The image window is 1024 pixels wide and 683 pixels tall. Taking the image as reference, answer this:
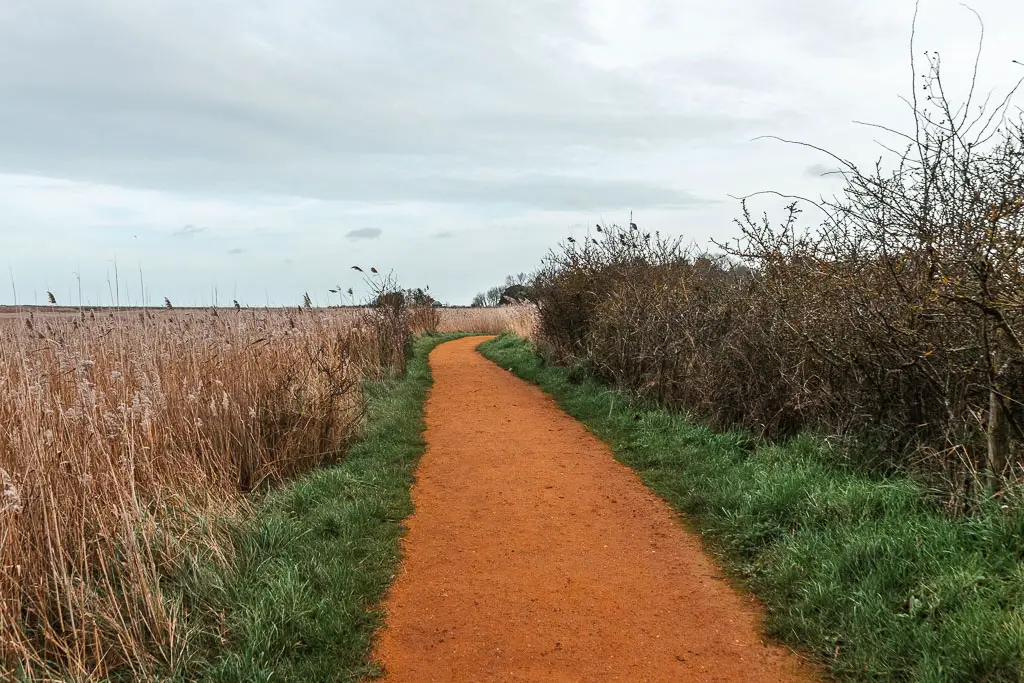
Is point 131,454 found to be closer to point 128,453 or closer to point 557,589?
point 128,453

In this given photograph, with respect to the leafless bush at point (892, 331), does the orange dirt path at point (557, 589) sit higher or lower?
lower

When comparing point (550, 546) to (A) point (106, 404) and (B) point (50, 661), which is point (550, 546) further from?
(A) point (106, 404)

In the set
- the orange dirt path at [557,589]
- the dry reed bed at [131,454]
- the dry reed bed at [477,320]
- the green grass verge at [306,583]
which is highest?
the dry reed bed at [477,320]

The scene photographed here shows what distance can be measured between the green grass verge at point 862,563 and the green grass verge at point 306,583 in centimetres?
249

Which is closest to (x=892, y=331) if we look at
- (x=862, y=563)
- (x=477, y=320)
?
(x=862, y=563)

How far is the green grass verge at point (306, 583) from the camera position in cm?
358

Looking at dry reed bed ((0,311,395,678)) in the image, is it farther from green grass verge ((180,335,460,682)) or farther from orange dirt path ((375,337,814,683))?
orange dirt path ((375,337,814,683))

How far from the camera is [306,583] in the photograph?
Result: 4.24 meters

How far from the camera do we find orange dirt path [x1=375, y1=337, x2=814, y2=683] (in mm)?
3688

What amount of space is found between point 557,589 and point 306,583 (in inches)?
64.7

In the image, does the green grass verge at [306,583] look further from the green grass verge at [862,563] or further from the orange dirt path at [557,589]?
the green grass verge at [862,563]

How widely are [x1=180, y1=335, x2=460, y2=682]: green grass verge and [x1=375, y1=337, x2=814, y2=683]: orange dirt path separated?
20 centimetres

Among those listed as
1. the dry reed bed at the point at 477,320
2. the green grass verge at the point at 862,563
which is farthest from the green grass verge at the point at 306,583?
the dry reed bed at the point at 477,320

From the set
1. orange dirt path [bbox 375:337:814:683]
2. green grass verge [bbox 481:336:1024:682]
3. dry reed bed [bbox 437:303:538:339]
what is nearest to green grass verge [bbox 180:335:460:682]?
orange dirt path [bbox 375:337:814:683]
